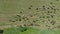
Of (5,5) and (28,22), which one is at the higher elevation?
(5,5)

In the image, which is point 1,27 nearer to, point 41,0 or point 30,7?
point 30,7

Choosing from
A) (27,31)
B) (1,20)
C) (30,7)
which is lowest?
(27,31)

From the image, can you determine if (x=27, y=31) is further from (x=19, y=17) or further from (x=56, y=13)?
(x=56, y=13)

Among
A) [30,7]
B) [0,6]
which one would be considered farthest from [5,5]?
[30,7]

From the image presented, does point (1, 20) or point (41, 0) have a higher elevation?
point (41, 0)

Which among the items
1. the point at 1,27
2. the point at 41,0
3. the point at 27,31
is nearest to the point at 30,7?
the point at 41,0
